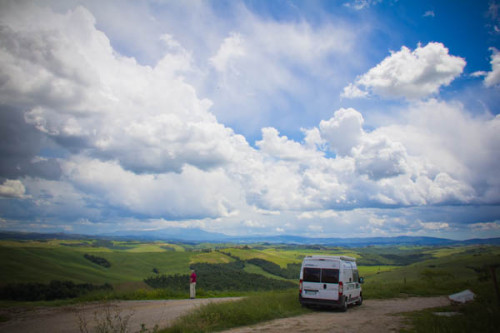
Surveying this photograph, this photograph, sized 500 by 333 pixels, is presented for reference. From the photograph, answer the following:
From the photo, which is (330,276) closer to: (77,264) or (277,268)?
(77,264)

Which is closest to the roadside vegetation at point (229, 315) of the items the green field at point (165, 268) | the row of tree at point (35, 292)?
the green field at point (165, 268)

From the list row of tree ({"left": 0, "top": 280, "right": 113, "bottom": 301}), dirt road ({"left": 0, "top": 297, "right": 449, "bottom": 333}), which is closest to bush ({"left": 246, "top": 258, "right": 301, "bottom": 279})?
row of tree ({"left": 0, "top": 280, "right": 113, "bottom": 301})

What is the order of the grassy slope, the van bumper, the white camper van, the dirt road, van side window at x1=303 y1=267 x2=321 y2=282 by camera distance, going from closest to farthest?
the dirt road < the van bumper < the white camper van < van side window at x1=303 y1=267 x2=321 y2=282 < the grassy slope

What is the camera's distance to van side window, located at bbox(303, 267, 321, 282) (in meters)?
16.2

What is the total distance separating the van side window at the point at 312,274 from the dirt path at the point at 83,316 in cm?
678

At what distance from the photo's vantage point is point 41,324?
39.1ft

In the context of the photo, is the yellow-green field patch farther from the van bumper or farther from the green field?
the van bumper

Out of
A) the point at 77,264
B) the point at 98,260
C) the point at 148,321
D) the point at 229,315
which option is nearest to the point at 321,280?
the point at 229,315

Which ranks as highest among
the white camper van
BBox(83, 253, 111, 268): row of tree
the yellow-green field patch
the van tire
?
the white camper van

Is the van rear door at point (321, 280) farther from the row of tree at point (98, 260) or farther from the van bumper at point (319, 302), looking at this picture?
the row of tree at point (98, 260)

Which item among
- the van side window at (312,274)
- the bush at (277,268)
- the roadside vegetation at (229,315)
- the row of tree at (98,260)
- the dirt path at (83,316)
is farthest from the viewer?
the bush at (277,268)

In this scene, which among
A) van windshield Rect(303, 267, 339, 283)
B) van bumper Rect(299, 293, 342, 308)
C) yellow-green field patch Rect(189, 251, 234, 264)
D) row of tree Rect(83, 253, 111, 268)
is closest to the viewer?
van bumper Rect(299, 293, 342, 308)

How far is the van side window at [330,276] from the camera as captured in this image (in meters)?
15.8

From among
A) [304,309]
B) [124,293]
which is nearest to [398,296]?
[304,309]
